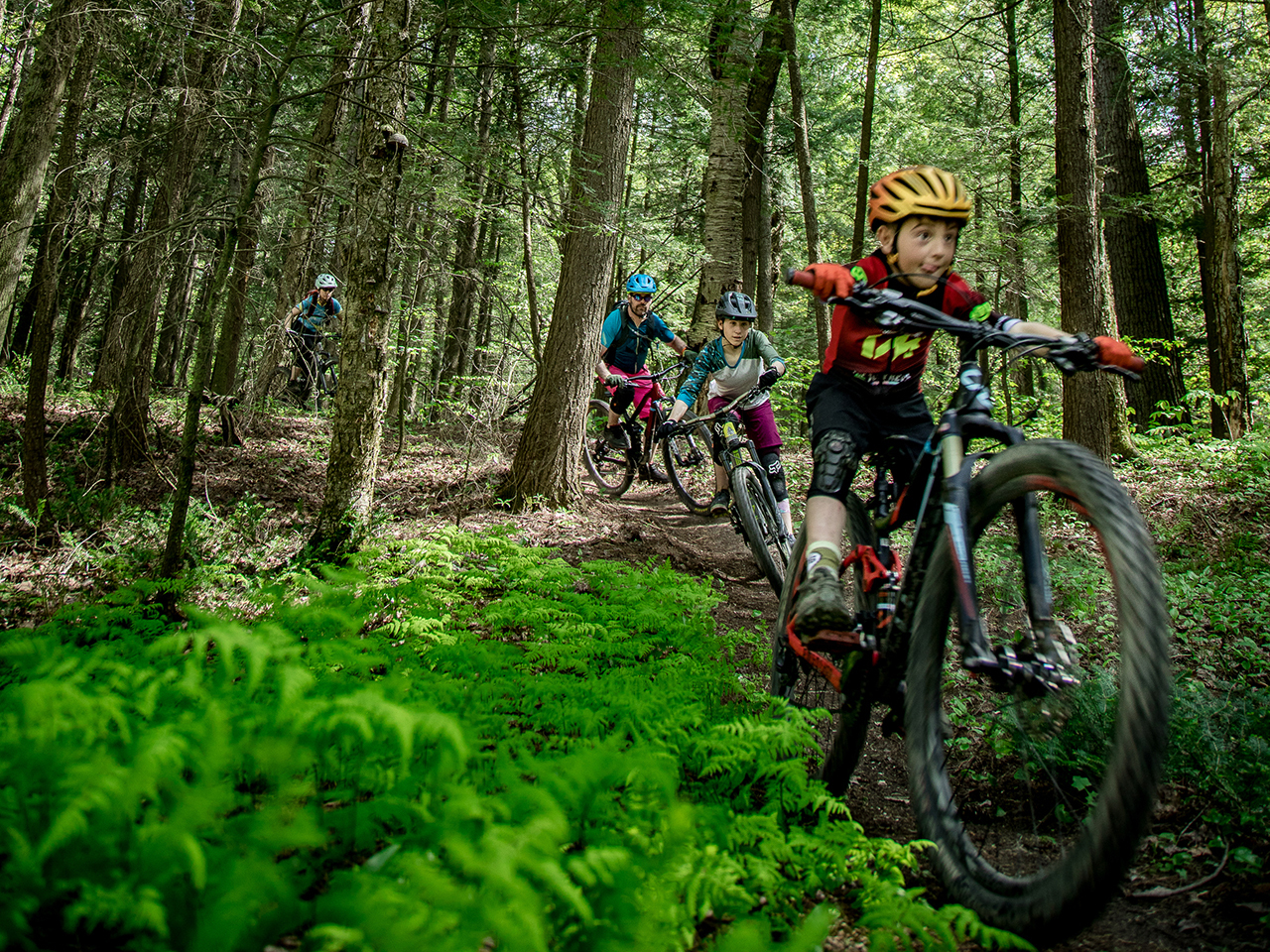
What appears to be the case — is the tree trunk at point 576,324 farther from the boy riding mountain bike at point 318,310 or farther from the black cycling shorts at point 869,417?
the boy riding mountain bike at point 318,310

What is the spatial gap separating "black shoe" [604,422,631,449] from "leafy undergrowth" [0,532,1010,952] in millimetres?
6810

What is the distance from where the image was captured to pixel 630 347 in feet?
30.4

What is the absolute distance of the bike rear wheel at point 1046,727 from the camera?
1.64 metres

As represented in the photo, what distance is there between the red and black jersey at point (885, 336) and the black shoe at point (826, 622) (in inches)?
42.9

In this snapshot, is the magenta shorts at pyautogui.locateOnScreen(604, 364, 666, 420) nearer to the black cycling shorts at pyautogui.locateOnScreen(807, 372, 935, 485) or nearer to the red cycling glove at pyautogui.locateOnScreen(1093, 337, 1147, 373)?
the black cycling shorts at pyautogui.locateOnScreen(807, 372, 935, 485)

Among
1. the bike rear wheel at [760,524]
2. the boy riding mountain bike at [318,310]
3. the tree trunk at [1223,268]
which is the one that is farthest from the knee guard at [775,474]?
the tree trunk at [1223,268]

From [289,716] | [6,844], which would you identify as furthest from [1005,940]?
[6,844]

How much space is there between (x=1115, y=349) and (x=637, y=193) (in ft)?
83.8

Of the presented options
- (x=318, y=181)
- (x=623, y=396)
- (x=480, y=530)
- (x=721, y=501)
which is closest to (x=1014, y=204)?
(x=623, y=396)

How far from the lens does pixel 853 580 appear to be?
3.42m

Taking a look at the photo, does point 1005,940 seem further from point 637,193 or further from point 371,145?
point 637,193

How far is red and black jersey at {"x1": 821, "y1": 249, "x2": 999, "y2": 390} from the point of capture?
127 inches

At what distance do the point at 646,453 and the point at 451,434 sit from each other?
106 inches

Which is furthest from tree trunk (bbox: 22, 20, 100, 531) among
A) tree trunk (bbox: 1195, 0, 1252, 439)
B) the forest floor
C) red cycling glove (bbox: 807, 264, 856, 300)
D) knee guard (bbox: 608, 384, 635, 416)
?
tree trunk (bbox: 1195, 0, 1252, 439)
